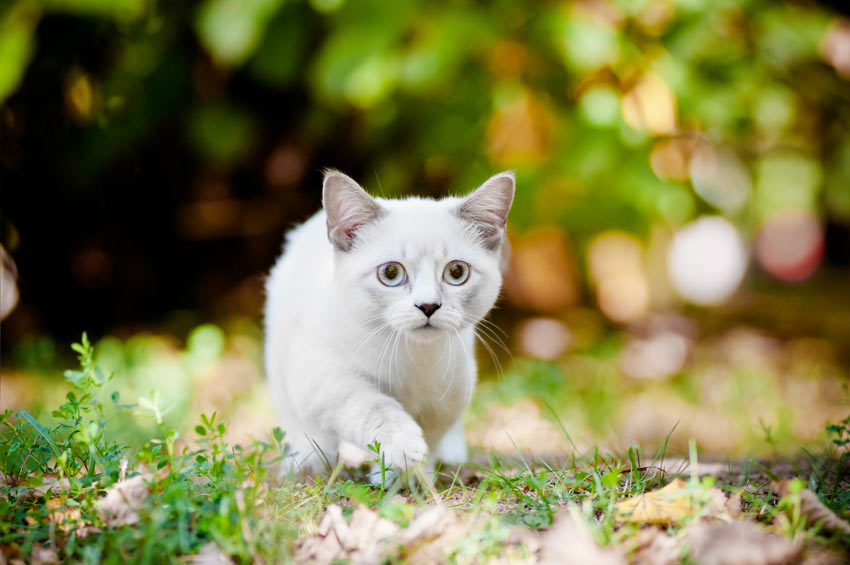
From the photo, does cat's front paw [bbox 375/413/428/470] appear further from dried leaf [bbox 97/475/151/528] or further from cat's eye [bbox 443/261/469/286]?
dried leaf [bbox 97/475/151/528]

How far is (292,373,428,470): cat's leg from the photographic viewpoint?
2.09 meters

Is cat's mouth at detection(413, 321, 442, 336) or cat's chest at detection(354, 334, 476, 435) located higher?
cat's mouth at detection(413, 321, 442, 336)

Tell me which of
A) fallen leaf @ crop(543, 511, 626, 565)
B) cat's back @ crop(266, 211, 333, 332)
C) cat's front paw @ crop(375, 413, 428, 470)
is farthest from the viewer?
cat's back @ crop(266, 211, 333, 332)

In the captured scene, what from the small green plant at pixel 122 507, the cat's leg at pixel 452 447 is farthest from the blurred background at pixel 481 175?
the small green plant at pixel 122 507

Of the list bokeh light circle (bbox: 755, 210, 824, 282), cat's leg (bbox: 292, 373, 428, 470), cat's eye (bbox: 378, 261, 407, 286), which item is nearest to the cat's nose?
cat's eye (bbox: 378, 261, 407, 286)

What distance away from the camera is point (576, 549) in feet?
5.04

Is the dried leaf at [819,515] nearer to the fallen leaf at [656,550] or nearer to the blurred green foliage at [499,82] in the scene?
the fallen leaf at [656,550]

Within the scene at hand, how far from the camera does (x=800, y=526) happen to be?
1688 mm

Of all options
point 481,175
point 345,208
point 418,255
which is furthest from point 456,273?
point 481,175

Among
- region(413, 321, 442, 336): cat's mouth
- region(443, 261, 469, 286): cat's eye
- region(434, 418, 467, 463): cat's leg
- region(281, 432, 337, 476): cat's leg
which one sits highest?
region(443, 261, 469, 286): cat's eye

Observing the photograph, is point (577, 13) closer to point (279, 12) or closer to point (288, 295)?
point (279, 12)

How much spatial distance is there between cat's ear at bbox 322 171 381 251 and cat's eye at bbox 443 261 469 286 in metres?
0.30

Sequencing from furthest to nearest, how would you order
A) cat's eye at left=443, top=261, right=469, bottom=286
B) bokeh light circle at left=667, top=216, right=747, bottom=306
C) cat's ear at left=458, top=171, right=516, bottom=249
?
bokeh light circle at left=667, top=216, right=747, bottom=306 < cat's ear at left=458, top=171, right=516, bottom=249 < cat's eye at left=443, top=261, right=469, bottom=286

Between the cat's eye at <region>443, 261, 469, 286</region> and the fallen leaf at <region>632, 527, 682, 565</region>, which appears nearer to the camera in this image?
the fallen leaf at <region>632, 527, 682, 565</region>
